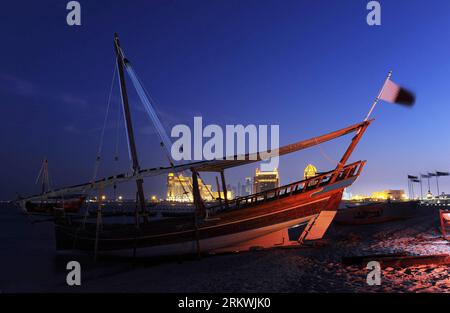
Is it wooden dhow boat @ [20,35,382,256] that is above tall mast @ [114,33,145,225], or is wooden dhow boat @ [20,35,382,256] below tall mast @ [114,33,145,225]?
below

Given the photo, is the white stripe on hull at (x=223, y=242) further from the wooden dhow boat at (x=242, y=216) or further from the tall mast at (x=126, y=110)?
the tall mast at (x=126, y=110)

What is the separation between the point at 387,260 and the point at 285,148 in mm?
7651

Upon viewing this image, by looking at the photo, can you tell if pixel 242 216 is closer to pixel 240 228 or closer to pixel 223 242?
pixel 240 228

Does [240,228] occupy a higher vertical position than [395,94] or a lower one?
lower

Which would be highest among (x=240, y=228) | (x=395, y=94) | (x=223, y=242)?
(x=395, y=94)

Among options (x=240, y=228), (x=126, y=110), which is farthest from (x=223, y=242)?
(x=126, y=110)

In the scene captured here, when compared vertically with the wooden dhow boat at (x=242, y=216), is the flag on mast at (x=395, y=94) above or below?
above

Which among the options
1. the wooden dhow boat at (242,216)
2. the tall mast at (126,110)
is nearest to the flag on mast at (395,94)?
the wooden dhow boat at (242,216)

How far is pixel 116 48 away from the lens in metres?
23.0

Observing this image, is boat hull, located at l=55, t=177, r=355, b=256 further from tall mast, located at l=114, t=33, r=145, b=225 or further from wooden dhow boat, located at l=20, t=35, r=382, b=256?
tall mast, located at l=114, t=33, r=145, b=225

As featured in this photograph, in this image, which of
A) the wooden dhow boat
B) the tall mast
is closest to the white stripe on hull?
the wooden dhow boat
